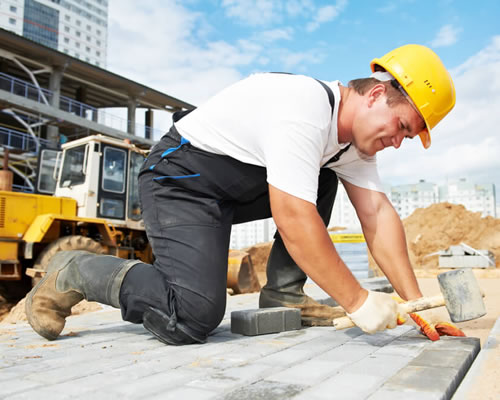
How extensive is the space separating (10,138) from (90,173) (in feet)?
45.0

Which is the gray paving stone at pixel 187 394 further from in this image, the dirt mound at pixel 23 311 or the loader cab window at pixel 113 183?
the loader cab window at pixel 113 183

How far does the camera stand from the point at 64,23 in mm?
62938

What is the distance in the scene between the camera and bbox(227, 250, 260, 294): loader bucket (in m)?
6.14

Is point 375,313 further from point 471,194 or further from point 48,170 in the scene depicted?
point 471,194

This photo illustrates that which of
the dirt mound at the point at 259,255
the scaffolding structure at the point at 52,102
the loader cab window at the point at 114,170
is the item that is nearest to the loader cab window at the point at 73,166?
the loader cab window at the point at 114,170

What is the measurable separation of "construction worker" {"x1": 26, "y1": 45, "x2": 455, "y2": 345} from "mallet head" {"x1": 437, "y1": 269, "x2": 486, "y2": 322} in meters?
0.24

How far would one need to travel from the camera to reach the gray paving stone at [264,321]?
7.47 feet

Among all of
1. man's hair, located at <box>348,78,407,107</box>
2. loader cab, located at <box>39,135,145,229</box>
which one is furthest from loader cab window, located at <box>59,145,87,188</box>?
man's hair, located at <box>348,78,407,107</box>

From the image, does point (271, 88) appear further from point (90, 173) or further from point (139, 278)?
point (90, 173)

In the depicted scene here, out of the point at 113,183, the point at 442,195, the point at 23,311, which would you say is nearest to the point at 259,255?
the point at 113,183

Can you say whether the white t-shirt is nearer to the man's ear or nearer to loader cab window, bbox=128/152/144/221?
the man's ear

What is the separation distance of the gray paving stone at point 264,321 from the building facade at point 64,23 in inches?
2374

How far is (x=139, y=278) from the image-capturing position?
83.4 inches

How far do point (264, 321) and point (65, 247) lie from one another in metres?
4.40
